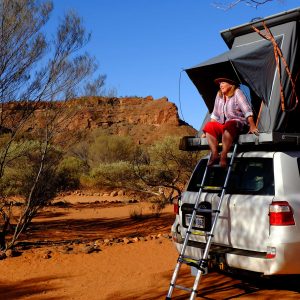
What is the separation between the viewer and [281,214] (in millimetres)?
4938

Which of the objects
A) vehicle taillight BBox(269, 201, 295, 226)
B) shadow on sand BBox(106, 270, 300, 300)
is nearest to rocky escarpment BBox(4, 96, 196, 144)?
shadow on sand BBox(106, 270, 300, 300)

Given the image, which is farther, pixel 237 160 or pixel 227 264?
pixel 237 160

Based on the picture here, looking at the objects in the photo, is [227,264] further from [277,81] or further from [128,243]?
[128,243]

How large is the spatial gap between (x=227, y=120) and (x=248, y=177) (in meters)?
0.84

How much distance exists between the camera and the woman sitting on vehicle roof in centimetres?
568

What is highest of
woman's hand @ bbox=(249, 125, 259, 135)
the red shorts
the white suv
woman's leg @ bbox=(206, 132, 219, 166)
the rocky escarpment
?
the rocky escarpment

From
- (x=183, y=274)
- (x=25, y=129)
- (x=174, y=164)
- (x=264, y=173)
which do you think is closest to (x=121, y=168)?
(x=174, y=164)

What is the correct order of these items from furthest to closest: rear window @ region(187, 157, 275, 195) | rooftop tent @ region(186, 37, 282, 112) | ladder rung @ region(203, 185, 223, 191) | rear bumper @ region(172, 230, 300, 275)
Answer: rooftop tent @ region(186, 37, 282, 112) < ladder rung @ region(203, 185, 223, 191) < rear window @ region(187, 157, 275, 195) < rear bumper @ region(172, 230, 300, 275)

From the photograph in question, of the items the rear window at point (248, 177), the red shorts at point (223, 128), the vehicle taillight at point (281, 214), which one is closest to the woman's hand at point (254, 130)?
the red shorts at point (223, 128)

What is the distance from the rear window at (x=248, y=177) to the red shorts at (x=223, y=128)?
0.36 meters

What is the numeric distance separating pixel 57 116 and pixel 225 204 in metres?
6.21

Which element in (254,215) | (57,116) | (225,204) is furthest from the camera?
(57,116)

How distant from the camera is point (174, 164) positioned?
20.9 metres

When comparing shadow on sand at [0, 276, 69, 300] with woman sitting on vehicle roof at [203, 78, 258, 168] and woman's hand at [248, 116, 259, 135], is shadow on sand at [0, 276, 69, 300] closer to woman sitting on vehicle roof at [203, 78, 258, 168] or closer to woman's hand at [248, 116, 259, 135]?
woman sitting on vehicle roof at [203, 78, 258, 168]
